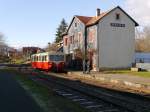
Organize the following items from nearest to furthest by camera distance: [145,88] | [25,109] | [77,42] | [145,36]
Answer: [25,109] → [145,88] → [77,42] → [145,36]

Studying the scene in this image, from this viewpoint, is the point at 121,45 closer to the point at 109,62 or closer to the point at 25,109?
the point at 109,62

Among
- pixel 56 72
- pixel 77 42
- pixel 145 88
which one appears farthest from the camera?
pixel 77 42

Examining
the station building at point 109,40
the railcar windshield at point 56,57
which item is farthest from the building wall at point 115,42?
the railcar windshield at point 56,57

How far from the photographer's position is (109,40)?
171 feet

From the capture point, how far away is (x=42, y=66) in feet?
174

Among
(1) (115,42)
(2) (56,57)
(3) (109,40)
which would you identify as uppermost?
(3) (109,40)

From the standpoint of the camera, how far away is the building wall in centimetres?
5150

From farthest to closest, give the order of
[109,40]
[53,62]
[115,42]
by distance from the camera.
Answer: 1. [115,42]
2. [109,40]
3. [53,62]

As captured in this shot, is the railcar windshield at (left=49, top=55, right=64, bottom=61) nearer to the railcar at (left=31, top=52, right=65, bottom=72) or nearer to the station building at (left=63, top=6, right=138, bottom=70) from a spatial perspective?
the railcar at (left=31, top=52, right=65, bottom=72)

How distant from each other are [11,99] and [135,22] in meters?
38.1

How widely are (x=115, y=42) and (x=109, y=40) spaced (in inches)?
37.6

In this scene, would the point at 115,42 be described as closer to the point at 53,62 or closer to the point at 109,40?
the point at 109,40

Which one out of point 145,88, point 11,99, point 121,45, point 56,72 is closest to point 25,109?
point 11,99

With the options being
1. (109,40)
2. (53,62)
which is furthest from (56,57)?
(109,40)
